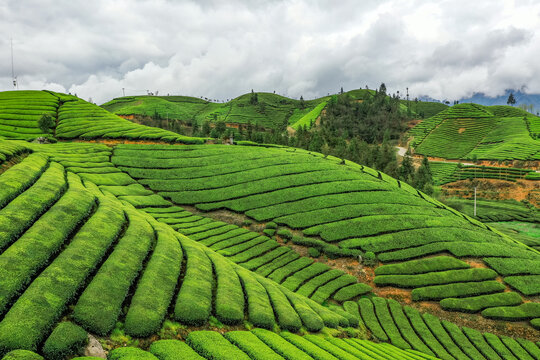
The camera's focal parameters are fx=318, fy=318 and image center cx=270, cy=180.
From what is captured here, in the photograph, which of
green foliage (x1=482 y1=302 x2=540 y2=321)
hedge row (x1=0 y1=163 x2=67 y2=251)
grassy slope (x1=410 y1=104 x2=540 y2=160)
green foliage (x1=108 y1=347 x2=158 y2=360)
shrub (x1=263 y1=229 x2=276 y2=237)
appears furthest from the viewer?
grassy slope (x1=410 y1=104 x2=540 y2=160)

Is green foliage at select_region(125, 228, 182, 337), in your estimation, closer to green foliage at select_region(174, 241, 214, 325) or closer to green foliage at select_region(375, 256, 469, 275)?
green foliage at select_region(174, 241, 214, 325)

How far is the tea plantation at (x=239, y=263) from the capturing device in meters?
14.5

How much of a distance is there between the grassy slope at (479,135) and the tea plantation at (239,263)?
320 feet

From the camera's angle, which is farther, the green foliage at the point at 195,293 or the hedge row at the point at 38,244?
the green foliage at the point at 195,293

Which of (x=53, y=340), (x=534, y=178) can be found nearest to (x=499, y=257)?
(x=53, y=340)

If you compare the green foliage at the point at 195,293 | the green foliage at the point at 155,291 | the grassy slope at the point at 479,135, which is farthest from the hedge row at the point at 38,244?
the grassy slope at the point at 479,135

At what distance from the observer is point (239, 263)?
32750 millimetres

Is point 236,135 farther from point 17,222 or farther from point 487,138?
point 487,138

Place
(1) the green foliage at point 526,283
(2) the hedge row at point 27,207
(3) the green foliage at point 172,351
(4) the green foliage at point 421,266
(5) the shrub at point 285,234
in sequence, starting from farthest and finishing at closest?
(5) the shrub at point 285,234, (4) the green foliage at point 421,266, (1) the green foliage at point 526,283, (2) the hedge row at point 27,207, (3) the green foliage at point 172,351

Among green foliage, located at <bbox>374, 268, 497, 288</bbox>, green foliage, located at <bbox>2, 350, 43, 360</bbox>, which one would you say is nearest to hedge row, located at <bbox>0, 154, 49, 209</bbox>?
green foliage, located at <bbox>2, 350, 43, 360</bbox>

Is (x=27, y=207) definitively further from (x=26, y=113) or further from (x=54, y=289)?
(x=26, y=113)

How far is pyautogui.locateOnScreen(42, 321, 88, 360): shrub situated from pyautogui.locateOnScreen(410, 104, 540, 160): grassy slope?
133749mm

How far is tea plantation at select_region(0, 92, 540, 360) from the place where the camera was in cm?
1454

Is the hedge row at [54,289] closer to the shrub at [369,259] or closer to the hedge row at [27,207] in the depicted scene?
the hedge row at [27,207]
